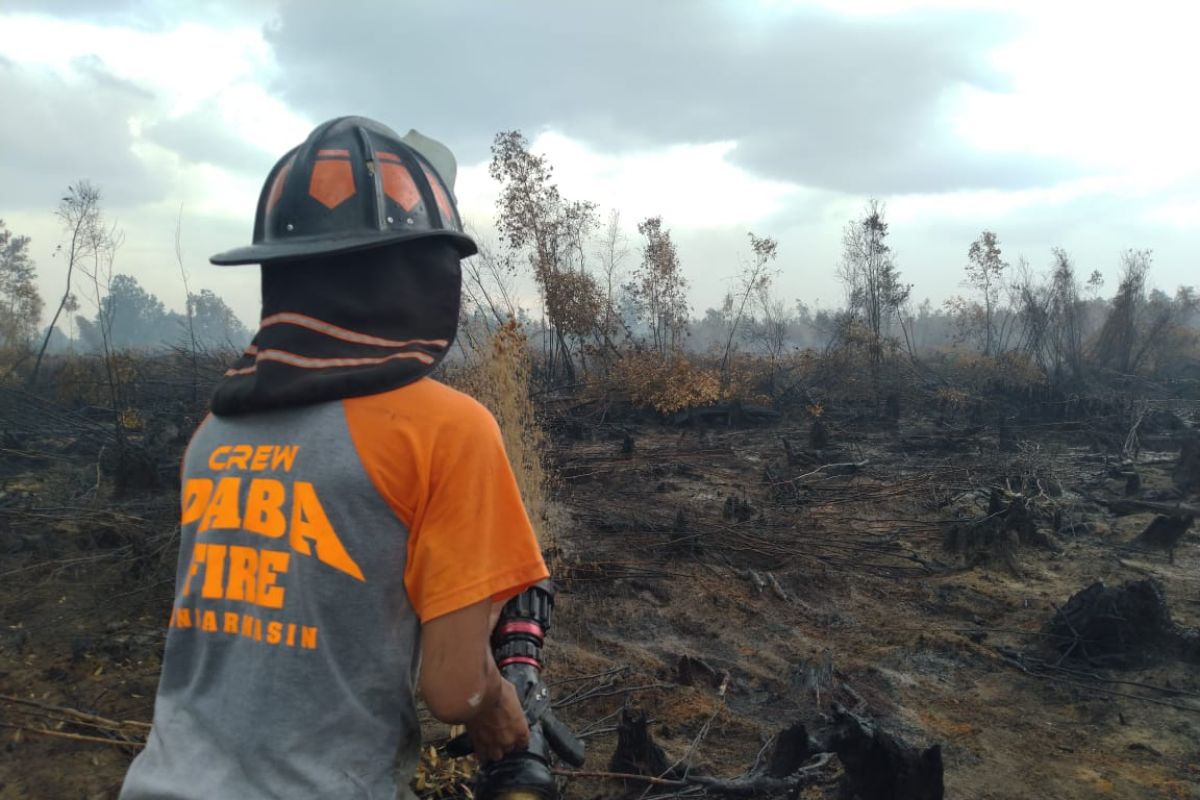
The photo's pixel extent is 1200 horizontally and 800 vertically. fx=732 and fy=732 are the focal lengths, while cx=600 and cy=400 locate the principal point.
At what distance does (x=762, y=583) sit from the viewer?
6340 mm

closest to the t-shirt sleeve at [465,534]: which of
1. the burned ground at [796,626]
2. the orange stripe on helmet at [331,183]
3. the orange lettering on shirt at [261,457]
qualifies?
the orange lettering on shirt at [261,457]

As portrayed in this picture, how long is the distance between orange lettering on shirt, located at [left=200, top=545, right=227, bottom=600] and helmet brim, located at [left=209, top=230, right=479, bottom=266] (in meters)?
0.47

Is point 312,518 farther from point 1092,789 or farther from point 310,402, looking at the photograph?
point 1092,789

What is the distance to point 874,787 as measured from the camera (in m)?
2.98

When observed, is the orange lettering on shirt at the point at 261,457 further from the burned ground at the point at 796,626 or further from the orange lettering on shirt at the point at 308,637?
the burned ground at the point at 796,626

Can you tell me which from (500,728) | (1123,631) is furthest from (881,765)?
(1123,631)

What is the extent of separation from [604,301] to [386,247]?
16838 millimetres

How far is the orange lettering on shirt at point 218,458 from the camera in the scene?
1.21 meters

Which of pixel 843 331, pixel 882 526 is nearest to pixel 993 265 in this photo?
pixel 843 331

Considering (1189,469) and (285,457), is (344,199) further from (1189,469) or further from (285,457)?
(1189,469)

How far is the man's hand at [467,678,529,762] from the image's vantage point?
46.6 inches

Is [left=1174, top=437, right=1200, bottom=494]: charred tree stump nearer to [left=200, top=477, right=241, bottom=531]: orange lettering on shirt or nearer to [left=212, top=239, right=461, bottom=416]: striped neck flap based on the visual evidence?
[left=212, top=239, right=461, bottom=416]: striped neck flap

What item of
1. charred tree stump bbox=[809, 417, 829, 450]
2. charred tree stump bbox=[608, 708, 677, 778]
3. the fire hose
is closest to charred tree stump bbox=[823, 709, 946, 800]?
charred tree stump bbox=[608, 708, 677, 778]

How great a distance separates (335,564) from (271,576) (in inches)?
4.2
